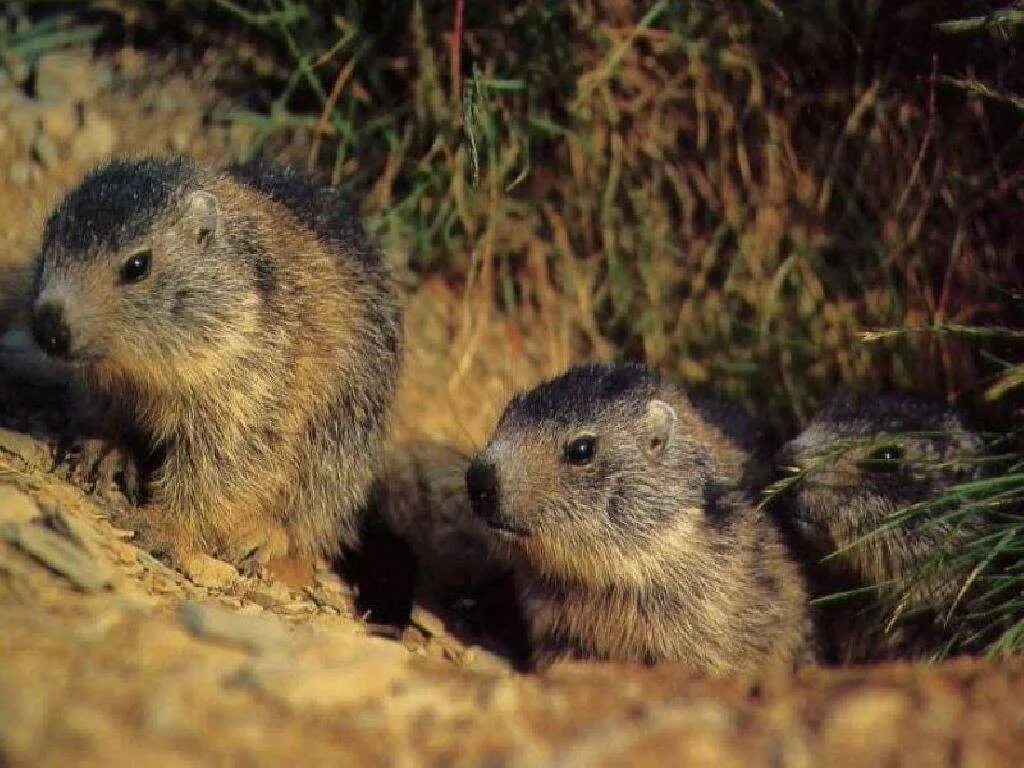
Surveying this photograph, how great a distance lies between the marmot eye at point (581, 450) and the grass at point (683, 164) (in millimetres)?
1860

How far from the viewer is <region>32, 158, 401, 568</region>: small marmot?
482 cm

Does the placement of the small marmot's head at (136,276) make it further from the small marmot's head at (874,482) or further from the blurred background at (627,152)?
the small marmot's head at (874,482)

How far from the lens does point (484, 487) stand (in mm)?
4938

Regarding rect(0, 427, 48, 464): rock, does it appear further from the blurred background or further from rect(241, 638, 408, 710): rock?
rect(241, 638, 408, 710): rock

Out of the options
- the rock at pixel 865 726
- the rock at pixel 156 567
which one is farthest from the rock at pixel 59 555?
the rock at pixel 865 726

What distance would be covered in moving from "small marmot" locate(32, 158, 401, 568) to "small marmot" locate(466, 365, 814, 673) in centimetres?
86

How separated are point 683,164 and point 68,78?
3.77m

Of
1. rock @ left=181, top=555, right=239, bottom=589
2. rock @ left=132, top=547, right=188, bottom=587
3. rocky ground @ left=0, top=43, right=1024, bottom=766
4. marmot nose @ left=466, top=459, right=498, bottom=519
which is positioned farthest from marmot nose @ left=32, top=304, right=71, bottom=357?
marmot nose @ left=466, top=459, right=498, bottom=519

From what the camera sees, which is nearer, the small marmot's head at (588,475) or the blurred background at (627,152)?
the small marmot's head at (588,475)

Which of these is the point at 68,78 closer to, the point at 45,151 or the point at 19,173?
the point at 45,151

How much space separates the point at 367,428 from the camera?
18.9 feet

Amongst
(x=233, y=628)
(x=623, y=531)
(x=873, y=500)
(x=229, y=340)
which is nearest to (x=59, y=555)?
(x=233, y=628)

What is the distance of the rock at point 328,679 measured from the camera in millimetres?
3164

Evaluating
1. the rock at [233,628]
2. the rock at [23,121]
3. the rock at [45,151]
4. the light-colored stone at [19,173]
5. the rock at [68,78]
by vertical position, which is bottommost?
the rock at [233,628]
